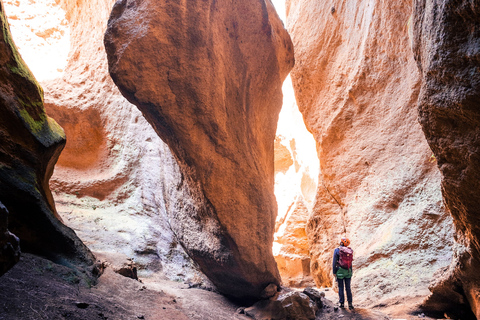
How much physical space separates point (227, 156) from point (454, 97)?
10.3ft

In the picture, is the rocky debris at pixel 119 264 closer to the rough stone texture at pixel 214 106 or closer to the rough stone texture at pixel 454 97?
the rough stone texture at pixel 214 106

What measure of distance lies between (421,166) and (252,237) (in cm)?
433

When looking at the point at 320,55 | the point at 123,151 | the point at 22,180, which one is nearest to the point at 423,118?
the point at 22,180

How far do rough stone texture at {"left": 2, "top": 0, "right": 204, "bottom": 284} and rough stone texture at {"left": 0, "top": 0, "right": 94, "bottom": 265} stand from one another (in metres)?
2.35

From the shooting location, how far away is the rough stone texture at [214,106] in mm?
4230

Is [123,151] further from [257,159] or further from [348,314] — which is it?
[348,314]

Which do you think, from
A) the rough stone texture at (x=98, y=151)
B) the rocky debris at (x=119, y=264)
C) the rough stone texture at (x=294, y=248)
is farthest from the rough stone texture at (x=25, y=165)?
the rough stone texture at (x=294, y=248)

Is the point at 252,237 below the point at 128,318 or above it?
above

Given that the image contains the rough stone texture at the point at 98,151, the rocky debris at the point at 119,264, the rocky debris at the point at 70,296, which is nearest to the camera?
the rocky debris at the point at 70,296

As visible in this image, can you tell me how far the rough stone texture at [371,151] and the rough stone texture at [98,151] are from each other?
3.93 metres

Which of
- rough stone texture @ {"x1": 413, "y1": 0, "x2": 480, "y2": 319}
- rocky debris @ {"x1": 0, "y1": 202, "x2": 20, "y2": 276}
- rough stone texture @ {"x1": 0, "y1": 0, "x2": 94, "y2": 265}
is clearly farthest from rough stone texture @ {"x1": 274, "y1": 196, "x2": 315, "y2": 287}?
rocky debris @ {"x1": 0, "y1": 202, "x2": 20, "y2": 276}

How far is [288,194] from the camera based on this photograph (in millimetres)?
16656

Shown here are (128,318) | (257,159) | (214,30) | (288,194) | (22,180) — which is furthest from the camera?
(288,194)

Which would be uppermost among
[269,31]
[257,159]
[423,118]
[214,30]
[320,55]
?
[320,55]
